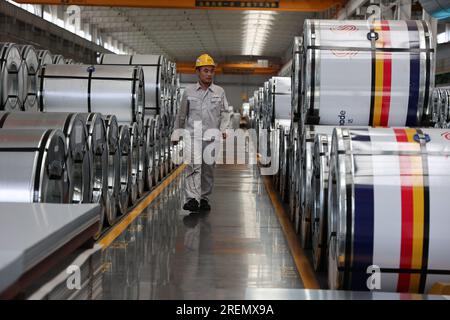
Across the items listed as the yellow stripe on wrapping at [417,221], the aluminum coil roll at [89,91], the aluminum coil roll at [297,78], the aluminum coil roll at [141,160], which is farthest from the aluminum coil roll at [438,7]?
the yellow stripe on wrapping at [417,221]

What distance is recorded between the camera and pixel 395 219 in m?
3.01

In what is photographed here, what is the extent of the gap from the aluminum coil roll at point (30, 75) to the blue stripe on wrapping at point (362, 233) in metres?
6.00

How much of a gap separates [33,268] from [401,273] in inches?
82.4

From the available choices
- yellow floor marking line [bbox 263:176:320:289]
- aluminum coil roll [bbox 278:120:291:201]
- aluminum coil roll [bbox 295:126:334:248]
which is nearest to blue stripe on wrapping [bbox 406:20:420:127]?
aluminum coil roll [bbox 295:126:334:248]

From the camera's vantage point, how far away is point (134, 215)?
6547 millimetres

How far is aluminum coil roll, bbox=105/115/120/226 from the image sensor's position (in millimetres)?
5859

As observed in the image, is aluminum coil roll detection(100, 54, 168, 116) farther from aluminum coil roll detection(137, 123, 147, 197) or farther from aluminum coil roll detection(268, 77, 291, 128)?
aluminum coil roll detection(268, 77, 291, 128)

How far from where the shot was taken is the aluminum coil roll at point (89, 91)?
731 cm

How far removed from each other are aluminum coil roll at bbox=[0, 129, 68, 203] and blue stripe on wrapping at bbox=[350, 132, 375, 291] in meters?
1.94

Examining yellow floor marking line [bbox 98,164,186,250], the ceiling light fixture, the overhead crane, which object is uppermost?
the ceiling light fixture

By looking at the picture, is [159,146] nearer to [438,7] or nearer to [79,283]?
[438,7]

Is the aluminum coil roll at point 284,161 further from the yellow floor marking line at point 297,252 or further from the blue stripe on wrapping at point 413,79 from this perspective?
the blue stripe on wrapping at point 413,79

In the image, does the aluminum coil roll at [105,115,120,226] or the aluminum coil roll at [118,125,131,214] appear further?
the aluminum coil roll at [118,125,131,214]

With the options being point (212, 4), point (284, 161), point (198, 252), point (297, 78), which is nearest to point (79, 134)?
point (198, 252)
